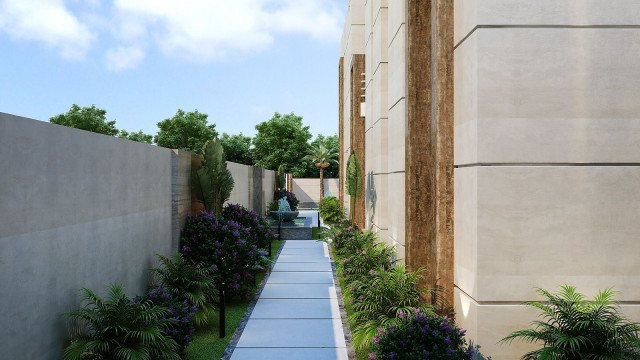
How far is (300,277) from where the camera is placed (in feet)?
32.9

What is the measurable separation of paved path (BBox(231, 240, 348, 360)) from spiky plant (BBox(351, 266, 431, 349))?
352mm

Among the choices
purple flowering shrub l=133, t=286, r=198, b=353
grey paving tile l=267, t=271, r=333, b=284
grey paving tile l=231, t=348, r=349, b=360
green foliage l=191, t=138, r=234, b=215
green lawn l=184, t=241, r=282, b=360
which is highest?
green foliage l=191, t=138, r=234, b=215

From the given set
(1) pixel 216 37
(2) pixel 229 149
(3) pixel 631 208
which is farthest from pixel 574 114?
(1) pixel 216 37

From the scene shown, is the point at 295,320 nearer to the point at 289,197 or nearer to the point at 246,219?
the point at 246,219

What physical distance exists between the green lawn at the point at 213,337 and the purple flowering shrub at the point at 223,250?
314 mm

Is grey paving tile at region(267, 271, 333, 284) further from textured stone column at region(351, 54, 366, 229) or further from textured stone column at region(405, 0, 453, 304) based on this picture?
textured stone column at region(351, 54, 366, 229)

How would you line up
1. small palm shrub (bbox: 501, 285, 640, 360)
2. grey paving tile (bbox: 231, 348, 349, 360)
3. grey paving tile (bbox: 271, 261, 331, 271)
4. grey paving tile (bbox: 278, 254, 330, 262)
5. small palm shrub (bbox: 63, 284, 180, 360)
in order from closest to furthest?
small palm shrub (bbox: 501, 285, 640, 360) < small palm shrub (bbox: 63, 284, 180, 360) < grey paving tile (bbox: 231, 348, 349, 360) < grey paving tile (bbox: 271, 261, 331, 271) < grey paving tile (bbox: 278, 254, 330, 262)

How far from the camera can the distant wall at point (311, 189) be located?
1607 inches

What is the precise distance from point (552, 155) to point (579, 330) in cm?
163

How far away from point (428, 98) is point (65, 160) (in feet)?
15.3

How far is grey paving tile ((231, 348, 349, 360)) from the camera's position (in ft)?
18.1

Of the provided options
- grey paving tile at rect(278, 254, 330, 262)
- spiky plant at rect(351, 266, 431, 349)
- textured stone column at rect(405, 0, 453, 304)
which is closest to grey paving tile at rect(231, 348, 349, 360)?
spiky plant at rect(351, 266, 431, 349)

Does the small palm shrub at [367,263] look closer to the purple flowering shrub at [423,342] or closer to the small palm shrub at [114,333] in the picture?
the purple flowering shrub at [423,342]

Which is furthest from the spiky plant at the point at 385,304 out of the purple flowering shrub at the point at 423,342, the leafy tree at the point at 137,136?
the leafy tree at the point at 137,136
